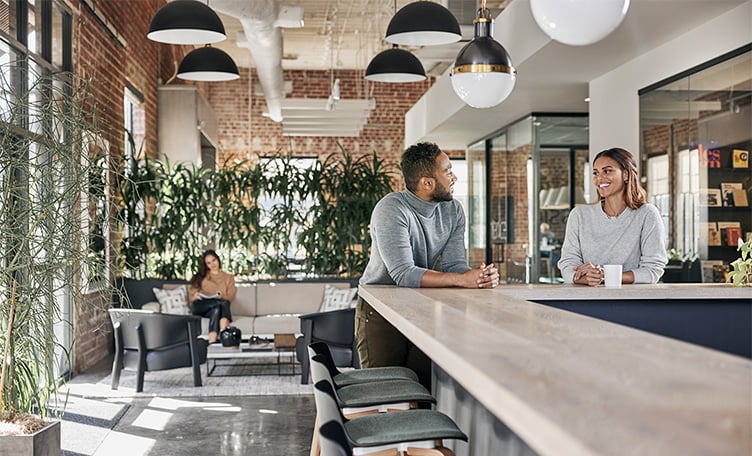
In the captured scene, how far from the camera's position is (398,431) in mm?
2400

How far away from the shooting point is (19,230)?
13.3ft

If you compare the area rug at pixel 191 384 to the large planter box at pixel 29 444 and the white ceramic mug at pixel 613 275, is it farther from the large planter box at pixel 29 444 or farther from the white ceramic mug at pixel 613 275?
the white ceramic mug at pixel 613 275

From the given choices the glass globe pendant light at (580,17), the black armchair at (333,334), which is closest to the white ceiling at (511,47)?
the black armchair at (333,334)

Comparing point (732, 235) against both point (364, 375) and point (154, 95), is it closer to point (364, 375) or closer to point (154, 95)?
point (364, 375)

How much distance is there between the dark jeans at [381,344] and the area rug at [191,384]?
3.50m

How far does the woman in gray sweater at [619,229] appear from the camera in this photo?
3828mm

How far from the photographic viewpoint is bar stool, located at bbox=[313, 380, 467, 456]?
2307mm

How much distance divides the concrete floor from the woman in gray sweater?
7.24 ft

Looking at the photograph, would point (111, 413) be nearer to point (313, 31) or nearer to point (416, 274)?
point (416, 274)

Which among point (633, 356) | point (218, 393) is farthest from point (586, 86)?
point (633, 356)

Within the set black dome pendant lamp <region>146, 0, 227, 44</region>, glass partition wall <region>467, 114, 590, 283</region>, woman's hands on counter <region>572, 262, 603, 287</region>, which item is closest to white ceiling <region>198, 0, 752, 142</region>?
glass partition wall <region>467, 114, 590, 283</region>

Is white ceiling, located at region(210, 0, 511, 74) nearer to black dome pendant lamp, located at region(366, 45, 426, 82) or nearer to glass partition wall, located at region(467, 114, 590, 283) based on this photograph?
black dome pendant lamp, located at region(366, 45, 426, 82)

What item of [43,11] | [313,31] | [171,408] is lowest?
[171,408]

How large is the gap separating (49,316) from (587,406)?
3400 millimetres
